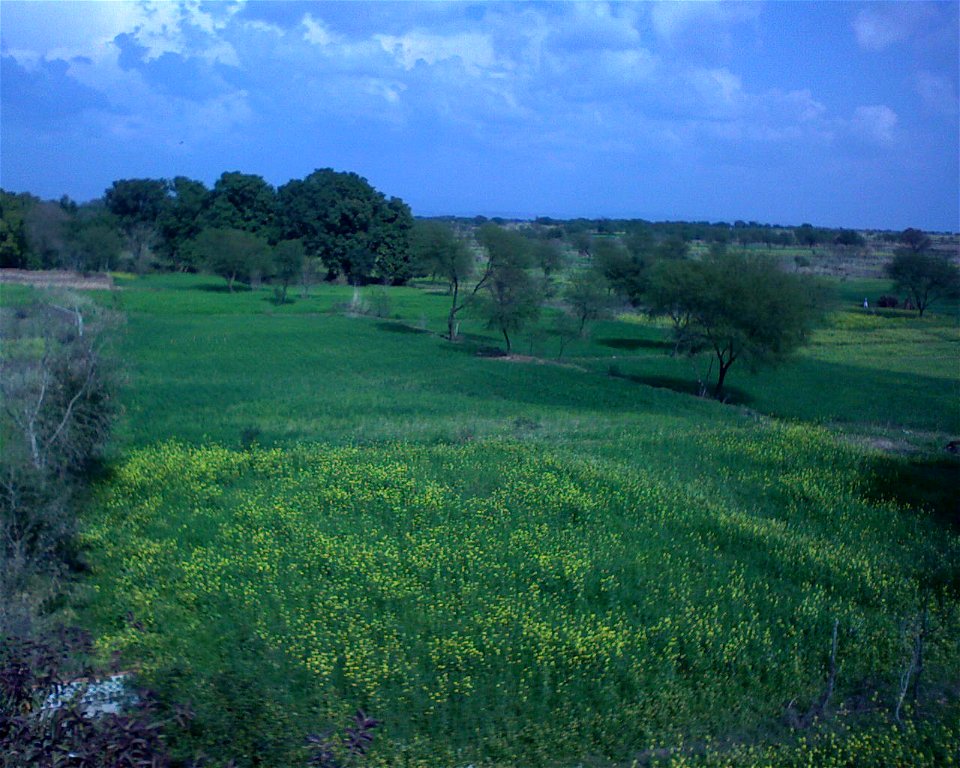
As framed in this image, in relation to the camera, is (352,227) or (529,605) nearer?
(529,605)

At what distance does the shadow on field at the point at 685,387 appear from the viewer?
1277 inches

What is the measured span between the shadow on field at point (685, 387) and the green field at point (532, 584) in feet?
39.2

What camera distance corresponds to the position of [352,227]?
75.6 m

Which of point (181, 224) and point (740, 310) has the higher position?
point (181, 224)

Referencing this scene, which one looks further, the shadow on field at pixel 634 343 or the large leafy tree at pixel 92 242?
the large leafy tree at pixel 92 242

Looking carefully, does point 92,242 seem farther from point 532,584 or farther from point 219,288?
point 532,584

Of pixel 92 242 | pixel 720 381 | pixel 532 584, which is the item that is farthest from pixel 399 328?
pixel 532 584

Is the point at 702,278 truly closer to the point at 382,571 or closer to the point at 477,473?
the point at 477,473

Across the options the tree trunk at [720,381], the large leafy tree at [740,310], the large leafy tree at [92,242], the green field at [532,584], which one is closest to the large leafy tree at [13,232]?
the large leafy tree at [92,242]

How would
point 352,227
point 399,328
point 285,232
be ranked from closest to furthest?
point 399,328
point 352,227
point 285,232

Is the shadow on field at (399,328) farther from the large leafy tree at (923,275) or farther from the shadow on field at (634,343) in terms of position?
the large leafy tree at (923,275)

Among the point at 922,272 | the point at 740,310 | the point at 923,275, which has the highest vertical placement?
the point at 922,272

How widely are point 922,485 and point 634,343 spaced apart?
→ 111 feet

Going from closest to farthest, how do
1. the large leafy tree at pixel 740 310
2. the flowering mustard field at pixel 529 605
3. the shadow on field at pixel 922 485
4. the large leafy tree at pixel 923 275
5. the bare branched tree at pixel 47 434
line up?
the flowering mustard field at pixel 529 605 < the bare branched tree at pixel 47 434 < the shadow on field at pixel 922 485 < the large leafy tree at pixel 740 310 < the large leafy tree at pixel 923 275
